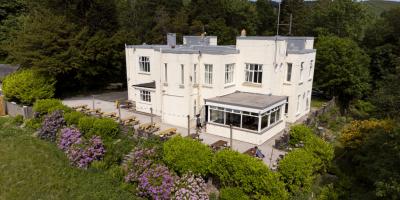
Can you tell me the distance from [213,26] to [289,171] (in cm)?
4363

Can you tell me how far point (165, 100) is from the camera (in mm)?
23438

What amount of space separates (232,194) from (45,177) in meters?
10.9

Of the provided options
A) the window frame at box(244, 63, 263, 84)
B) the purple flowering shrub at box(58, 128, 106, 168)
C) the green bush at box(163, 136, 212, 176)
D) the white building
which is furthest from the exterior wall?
the purple flowering shrub at box(58, 128, 106, 168)

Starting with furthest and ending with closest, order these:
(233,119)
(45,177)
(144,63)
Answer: (144,63) → (233,119) → (45,177)

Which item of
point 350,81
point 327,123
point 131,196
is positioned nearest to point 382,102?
point 327,123

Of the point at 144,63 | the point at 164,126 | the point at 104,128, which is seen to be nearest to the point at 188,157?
the point at 104,128

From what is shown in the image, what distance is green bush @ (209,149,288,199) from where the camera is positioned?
42.6ft

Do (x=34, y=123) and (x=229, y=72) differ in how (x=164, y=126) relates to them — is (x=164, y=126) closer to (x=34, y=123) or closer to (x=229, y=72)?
(x=229, y=72)

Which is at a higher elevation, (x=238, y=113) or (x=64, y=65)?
(x=64, y=65)

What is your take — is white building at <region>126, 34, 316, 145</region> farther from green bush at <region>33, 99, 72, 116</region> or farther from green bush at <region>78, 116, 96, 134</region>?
green bush at <region>33, 99, 72, 116</region>

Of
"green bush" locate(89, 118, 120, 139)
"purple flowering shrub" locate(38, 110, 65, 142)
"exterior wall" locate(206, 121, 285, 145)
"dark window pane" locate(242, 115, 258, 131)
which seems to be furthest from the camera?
"purple flowering shrub" locate(38, 110, 65, 142)

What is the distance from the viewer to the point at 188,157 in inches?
590

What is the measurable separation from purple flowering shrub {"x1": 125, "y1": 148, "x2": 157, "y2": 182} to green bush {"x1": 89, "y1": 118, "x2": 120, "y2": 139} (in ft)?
12.3

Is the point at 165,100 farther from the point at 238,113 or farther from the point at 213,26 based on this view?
the point at 213,26
